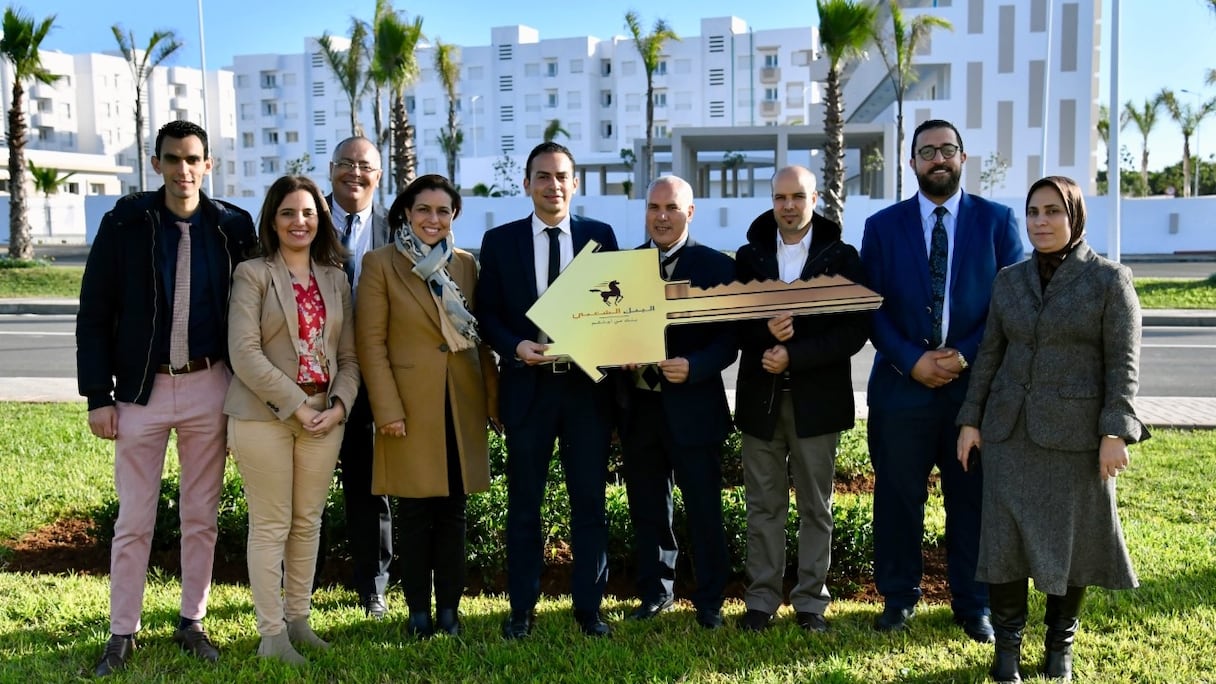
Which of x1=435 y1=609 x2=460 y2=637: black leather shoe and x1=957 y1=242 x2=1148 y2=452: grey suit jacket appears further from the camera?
x1=435 y1=609 x2=460 y2=637: black leather shoe

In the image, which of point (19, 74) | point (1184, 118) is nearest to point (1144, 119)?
point (1184, 118)

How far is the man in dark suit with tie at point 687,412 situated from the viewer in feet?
14.5

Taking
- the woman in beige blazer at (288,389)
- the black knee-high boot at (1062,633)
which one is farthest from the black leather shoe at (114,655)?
the black knee-high boot at (1062,633)

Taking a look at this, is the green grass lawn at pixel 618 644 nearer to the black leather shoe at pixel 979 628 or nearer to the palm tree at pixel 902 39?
the black leather shoe at pixel 979 628

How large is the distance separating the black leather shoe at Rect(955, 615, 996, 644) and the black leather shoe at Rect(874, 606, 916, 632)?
25 cm

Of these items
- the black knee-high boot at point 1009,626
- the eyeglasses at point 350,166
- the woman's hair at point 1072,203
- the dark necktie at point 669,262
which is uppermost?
the eyeglasses at point 350,166

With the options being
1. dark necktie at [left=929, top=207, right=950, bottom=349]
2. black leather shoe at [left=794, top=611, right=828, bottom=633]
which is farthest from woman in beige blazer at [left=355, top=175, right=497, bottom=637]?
dark necktie at [left=929, top=207, right=950, bottom=349]

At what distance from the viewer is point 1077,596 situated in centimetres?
388

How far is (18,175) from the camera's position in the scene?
24984 mm

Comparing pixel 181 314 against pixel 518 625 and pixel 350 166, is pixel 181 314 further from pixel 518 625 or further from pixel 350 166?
pixel 518 625

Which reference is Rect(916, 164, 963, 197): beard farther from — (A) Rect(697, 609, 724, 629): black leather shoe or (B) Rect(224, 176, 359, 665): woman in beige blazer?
(B) Rect(224, 176, 359, 665): woman in beige blazer

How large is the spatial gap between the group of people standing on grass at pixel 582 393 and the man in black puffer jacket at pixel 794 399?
0.01 meters

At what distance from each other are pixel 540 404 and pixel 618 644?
113 cm

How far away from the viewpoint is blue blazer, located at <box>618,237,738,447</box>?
4387 millimetres
